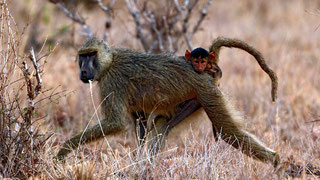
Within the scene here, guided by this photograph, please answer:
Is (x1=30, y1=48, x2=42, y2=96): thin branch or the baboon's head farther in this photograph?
the baboon's head

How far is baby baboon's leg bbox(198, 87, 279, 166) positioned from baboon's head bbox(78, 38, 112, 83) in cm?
103

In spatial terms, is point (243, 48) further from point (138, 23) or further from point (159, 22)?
point (159, 22)

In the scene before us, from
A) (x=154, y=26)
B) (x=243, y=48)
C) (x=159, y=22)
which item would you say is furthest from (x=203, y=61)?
(x=159, y=22)

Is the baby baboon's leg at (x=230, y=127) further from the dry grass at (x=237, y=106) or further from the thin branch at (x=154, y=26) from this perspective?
the thin branch at (x=154, y=26)

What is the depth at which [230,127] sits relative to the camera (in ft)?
14.9

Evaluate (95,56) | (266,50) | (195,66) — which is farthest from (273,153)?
(266,50)

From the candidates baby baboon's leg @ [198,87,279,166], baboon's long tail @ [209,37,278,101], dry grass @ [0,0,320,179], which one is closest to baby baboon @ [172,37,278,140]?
baboon's long tail @ [209,37,278,101]

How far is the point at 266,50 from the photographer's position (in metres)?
10.3

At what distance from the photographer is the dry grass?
4129 mm

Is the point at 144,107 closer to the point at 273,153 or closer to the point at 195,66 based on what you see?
the point at 195,66

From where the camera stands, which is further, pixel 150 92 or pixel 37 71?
pixel 150 92

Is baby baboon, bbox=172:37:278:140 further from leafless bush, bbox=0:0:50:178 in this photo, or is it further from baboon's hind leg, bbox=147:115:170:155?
leafless bush, bbox=0:0:50:178

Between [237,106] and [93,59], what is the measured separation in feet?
6.57

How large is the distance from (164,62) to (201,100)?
577mm
